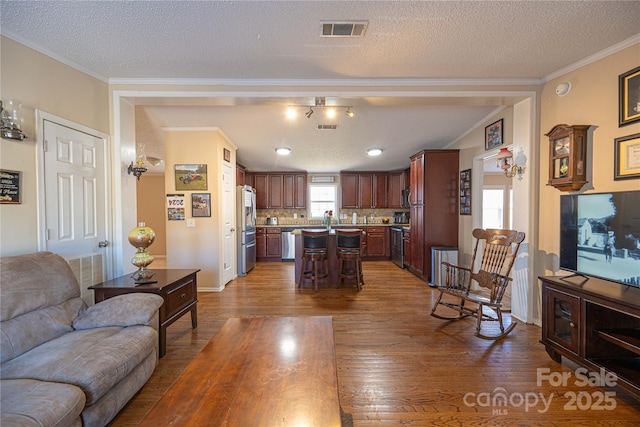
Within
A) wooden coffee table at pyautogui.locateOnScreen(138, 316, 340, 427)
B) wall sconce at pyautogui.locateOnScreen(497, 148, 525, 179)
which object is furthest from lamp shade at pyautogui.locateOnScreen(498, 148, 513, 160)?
wooden coffee table at pyautogui.locateOnScreen(138, 316, 340, 427)

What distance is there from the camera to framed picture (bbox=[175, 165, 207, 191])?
4.08m

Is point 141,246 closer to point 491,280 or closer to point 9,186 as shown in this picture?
point 9,186

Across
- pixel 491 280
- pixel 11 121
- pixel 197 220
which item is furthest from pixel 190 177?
pixel 491 280

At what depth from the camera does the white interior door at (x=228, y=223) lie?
4.38 metres

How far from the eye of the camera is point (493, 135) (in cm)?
369

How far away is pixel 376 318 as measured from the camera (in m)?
3.15

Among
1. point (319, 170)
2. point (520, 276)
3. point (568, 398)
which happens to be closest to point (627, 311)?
point (568, 398)

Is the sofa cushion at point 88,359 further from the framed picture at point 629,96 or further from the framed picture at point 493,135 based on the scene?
the framed picture at point 493,135

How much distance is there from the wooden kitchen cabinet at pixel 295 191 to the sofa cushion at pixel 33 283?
196 inches

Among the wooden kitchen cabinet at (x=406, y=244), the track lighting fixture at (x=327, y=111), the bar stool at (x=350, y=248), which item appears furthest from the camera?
the wooden kitchen cabinet at (x=406, y=244)

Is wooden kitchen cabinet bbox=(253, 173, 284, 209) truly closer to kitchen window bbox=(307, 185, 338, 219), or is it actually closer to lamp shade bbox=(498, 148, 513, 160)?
kitchen window bbox=(307, 185, 338, 219)

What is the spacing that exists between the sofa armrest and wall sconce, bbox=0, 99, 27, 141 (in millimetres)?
1435

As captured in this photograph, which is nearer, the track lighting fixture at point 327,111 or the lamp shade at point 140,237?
the lamp shade at point 140,237

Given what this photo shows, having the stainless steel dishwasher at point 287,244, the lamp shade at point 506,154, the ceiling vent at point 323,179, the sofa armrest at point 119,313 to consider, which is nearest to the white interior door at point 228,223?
the stainless steel dishwasher at point 287,244
